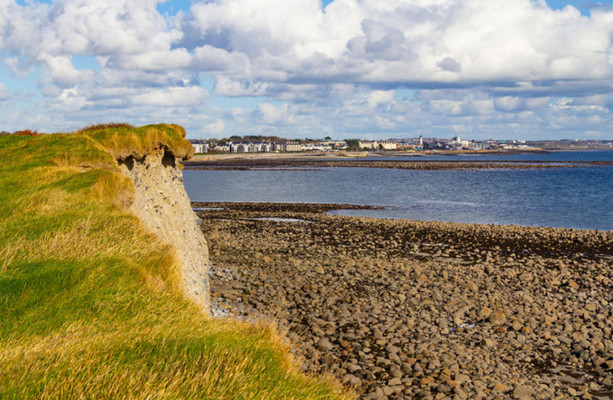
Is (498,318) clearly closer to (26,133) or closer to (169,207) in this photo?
(169,207)

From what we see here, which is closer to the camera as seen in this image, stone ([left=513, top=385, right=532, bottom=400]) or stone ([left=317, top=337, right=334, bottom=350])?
stone ([left=513, top=385, right=532, bottom=400])

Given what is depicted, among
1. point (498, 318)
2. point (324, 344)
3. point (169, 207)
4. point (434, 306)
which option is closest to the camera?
point (324, 344)

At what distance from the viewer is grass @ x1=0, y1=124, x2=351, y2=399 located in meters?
4.43

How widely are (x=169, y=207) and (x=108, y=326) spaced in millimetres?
13797

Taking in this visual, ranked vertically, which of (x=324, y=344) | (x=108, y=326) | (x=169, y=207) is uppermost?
(x=169, y=207)

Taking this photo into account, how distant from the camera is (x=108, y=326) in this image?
5.78 m

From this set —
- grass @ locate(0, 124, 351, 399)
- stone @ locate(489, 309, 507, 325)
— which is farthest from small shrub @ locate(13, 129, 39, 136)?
stone @ locate(489, 309, 507, 325)

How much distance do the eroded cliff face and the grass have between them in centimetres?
526

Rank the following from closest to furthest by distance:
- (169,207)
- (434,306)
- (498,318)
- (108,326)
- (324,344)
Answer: (108,326) < (324,344) < (498,318) < (434,306) < (169,207)

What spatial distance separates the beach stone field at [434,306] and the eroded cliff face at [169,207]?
1.18 metres

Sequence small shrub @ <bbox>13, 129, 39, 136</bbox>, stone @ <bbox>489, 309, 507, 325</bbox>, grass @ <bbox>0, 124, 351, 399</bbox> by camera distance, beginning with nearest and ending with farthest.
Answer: grass @ <bbox>0, 124, 351, 399</bbox> < stone @ <bbox>489, 309, 507, 325</bbox> < small shrub @ <bbox>13, 129, 39, 136</bbox>

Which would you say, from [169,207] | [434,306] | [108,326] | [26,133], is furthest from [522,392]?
[26,133]

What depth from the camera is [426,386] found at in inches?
457

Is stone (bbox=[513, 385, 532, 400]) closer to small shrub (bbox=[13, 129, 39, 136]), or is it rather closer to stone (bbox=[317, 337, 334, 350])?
stone (bbox=[317, 337, 334, 350])
